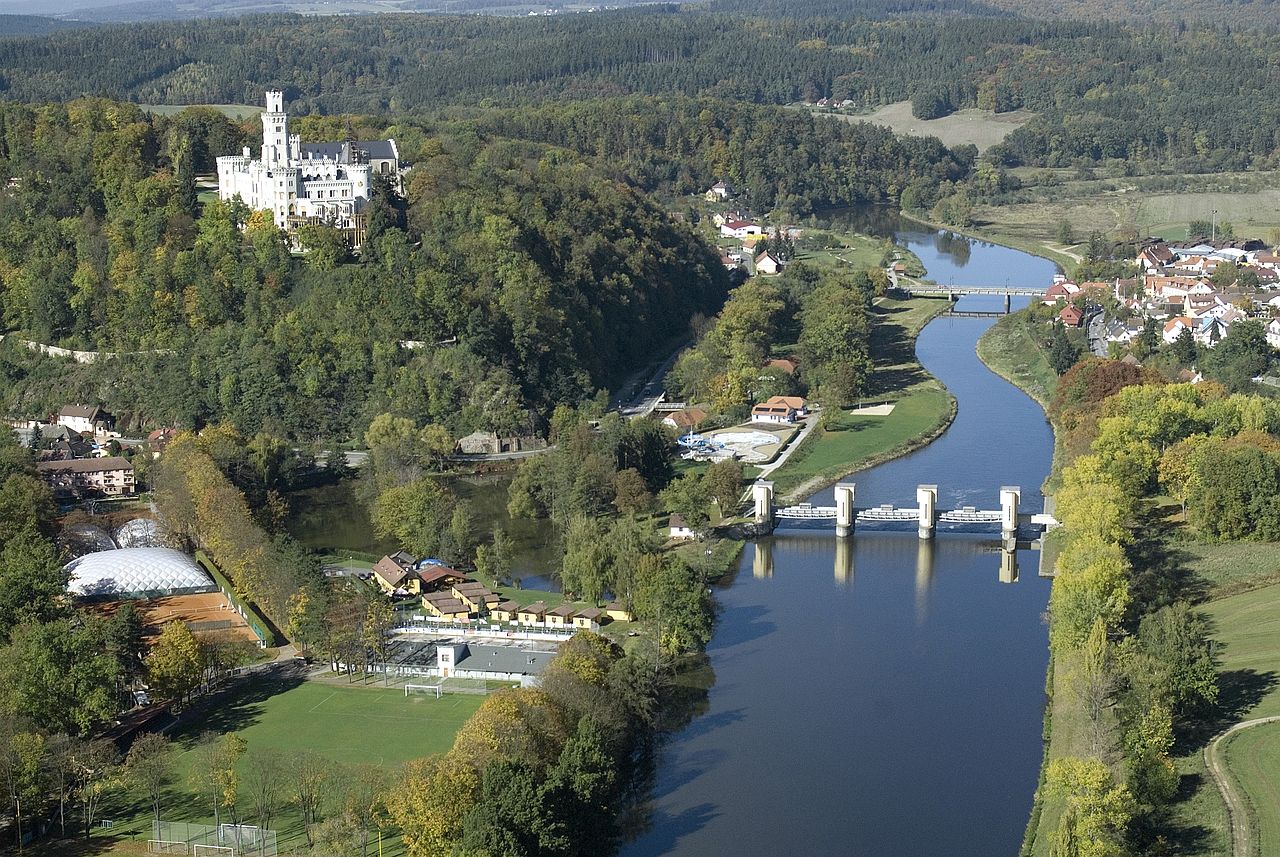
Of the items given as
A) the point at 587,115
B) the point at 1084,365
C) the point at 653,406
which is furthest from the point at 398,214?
the point at 587,115

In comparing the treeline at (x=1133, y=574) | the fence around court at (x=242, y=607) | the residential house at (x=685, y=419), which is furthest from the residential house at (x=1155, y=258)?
the fence around court at (x=242, y=607)

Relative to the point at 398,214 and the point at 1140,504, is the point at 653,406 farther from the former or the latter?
the point at 1140,504

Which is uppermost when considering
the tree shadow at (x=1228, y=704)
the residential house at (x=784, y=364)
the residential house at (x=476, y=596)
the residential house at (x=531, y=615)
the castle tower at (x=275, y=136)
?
the castle tower at (x=275, y=136)

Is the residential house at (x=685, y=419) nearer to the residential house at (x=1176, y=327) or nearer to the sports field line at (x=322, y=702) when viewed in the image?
the residential house at (x=1176, y=327)

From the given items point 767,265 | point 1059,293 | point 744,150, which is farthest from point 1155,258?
point 744,150

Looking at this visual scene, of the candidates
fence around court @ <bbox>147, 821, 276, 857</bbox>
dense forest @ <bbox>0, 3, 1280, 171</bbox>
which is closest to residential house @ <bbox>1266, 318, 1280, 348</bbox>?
fence around court @ <bbox>147, 821, 276, 857</bbox>

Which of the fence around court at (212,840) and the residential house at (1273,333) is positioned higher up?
the residential house at (1273,333)

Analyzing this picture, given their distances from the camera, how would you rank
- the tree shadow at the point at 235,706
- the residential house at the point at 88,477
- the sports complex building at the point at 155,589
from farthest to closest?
the residential house at the point at 88,477
the sports complex building at the point at 155,589
the tree shadow at the point at 235,706
